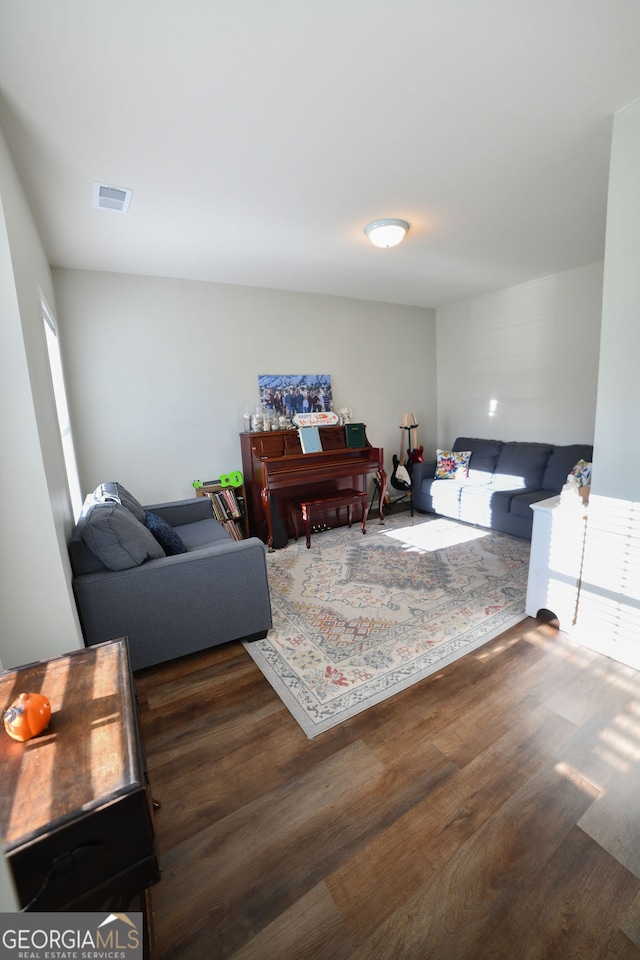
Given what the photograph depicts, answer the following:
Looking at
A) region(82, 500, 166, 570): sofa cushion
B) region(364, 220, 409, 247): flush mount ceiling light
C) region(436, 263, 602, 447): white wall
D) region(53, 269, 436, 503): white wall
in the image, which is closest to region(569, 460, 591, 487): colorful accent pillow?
region(436, 263, 602, 447): white wall

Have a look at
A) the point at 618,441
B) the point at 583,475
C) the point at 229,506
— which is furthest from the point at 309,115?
the point at 229,506

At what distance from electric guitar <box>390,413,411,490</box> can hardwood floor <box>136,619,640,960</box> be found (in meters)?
2.94

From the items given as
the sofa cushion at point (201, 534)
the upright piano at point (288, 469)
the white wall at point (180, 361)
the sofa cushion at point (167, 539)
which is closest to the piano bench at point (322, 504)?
the upright piano at point (288, 469)

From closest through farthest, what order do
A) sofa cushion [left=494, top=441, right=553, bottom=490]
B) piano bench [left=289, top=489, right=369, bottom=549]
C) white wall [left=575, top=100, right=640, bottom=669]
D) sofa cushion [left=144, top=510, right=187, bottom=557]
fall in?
white wall [left=575, top=100, right=640, bottom=669], sofa cushion [left=144, top=510, right=187, bottom=557], piano bench [left=289, top=489, right=369, bottom=549], sofa cushion [left=494, top=441, right=553, bottom=490]

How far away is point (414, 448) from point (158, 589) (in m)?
3.84

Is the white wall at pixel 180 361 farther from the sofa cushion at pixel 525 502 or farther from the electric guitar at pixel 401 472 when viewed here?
the sofa cushion at pixel 525 502

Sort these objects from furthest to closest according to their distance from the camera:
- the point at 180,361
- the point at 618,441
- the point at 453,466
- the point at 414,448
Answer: the point at 414,448
the point at 453,466
the point at 180,361
the point at 618,441

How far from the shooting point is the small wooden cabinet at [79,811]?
787mm

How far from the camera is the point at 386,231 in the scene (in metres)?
2.55

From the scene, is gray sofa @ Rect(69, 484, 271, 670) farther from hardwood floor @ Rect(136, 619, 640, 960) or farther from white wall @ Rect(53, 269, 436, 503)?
white wall @ Rect(53, 269, 436, 503)

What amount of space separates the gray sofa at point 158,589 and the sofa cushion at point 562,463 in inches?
127

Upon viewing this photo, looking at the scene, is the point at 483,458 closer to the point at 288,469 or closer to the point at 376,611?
the point at 288,469

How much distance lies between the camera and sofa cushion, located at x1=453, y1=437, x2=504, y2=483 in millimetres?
4410

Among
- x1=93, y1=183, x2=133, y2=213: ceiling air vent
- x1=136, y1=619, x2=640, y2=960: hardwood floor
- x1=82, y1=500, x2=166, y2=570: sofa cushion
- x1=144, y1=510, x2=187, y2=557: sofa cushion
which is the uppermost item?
x1=93, y1=183, x2=133, y2=213: ceiling air vent
